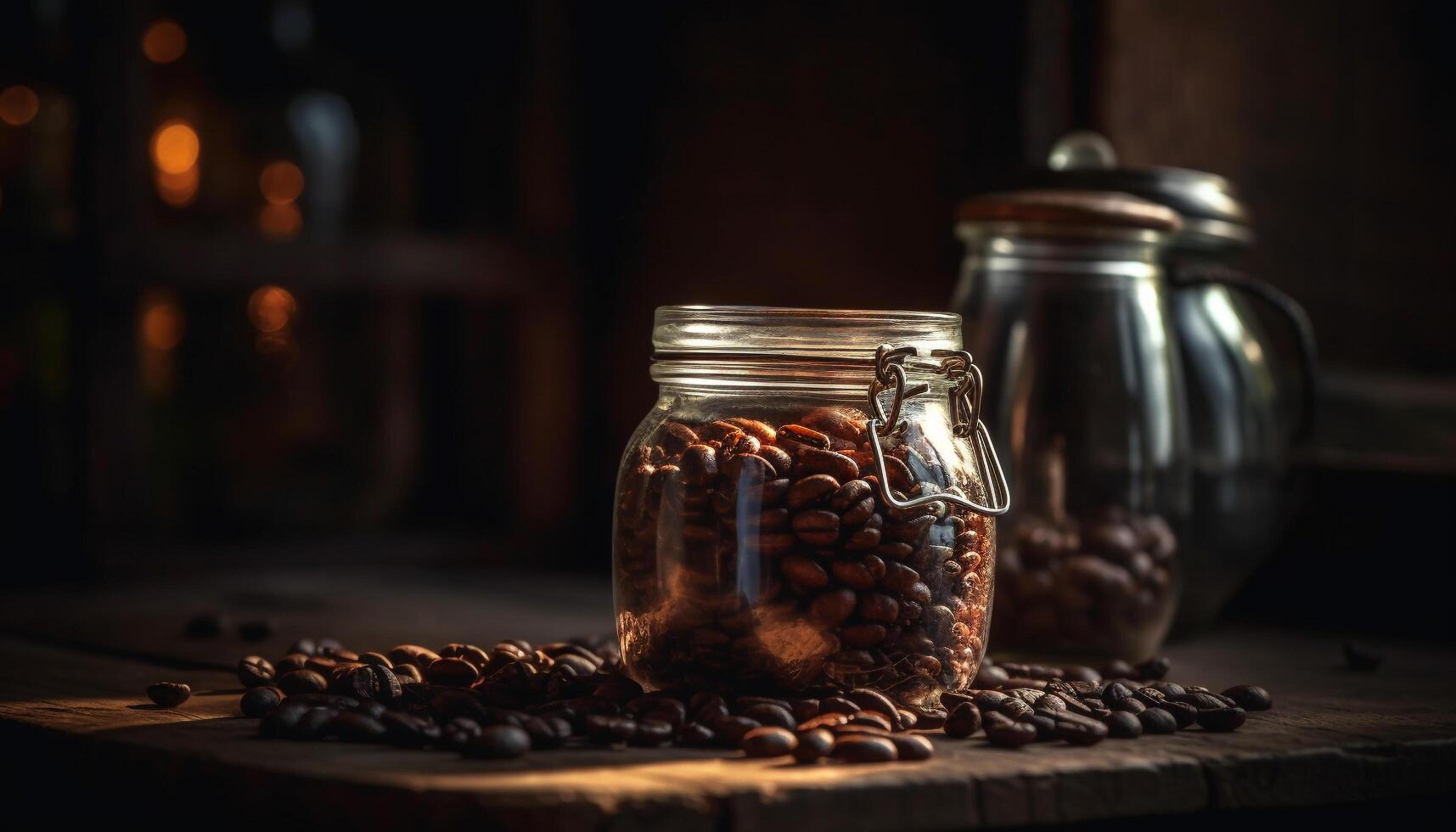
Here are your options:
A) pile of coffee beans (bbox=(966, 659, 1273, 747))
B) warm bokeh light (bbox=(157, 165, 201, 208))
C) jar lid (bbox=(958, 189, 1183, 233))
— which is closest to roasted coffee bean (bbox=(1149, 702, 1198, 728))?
pile of coffee beans (bbox=(966, 659, 1273, 747))

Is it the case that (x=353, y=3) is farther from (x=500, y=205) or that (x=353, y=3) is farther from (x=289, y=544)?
(x=289, y=544)

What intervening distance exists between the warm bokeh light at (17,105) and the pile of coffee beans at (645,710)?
3.79 feet

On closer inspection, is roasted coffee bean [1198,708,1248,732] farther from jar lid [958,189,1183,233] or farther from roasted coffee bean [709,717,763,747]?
jar lid [958,189,1183,233]

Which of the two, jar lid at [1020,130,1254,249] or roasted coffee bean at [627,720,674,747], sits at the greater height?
jar lid at [1020,130,1254,249]

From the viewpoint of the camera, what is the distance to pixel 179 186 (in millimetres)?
2232

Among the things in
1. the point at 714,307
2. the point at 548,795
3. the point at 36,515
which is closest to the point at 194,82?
the point at 36,515

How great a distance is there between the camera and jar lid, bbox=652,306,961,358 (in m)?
1.11

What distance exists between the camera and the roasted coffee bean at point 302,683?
45.0 inches

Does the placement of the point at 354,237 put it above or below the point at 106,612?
above

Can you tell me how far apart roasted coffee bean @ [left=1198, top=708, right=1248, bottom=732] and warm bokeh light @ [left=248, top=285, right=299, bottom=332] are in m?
1.57

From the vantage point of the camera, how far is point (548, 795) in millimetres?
854

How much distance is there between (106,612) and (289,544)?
17.7 inches

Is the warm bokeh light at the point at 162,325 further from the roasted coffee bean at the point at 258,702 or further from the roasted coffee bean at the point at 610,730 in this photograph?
the roasted coffee bean at the point at 610,730

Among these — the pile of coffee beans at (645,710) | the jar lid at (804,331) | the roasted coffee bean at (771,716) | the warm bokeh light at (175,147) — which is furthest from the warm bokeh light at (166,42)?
the roasted coffee bean at (771,716)
